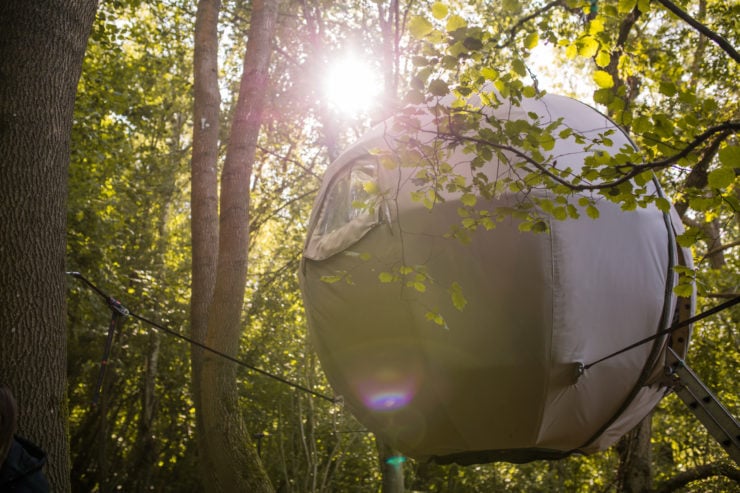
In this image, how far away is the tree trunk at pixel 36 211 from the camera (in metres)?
2.72

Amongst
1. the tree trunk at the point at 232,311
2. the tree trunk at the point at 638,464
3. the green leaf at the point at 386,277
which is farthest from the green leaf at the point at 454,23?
the tree trunk at the point at 638,464

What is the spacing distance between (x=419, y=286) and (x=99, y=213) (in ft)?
28.3

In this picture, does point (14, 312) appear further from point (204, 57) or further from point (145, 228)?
point (145, 228)

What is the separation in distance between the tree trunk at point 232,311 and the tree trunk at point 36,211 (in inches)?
87.2

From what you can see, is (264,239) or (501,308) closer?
(501,308)

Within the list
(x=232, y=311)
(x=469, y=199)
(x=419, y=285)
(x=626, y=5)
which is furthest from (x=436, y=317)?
(x=232, y=311)

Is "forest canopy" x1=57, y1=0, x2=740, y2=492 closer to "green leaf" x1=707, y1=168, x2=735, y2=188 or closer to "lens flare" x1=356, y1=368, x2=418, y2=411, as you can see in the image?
"lens flare" x1=356, y1=368, x2=418, y2=411

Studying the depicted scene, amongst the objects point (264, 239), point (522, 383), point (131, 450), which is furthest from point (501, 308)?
point (264, 239)

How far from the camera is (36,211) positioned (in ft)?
9.25

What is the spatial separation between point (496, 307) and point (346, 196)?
4.54ft

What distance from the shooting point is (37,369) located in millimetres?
2752

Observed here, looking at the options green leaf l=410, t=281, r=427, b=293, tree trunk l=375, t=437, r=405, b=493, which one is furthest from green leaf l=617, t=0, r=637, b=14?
tree trunk l=375, t=437, r=405, b=493

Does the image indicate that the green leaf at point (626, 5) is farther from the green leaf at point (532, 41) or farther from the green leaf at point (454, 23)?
the green leaf at point (454, 23)

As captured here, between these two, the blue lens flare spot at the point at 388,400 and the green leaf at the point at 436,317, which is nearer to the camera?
the green leaf at the point at 436,317
